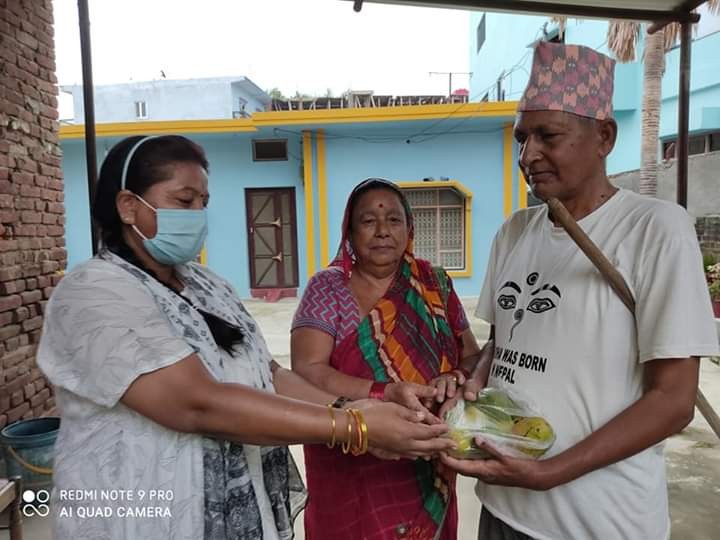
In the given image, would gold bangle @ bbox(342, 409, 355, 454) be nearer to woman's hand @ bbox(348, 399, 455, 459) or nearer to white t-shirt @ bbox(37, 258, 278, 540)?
woman's hand @ bbox(348, 399, 455, 459)

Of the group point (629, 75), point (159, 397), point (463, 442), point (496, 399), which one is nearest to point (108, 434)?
point (159, 397)

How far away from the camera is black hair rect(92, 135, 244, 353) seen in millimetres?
1312

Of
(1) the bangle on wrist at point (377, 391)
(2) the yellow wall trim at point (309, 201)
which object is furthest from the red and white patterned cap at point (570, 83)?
(2) the yellow wall trim at point (309, 201)

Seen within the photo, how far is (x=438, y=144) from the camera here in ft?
33.6

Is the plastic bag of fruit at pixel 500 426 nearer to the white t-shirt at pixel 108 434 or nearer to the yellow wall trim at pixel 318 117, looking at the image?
the white t-shirt at pixel 108 434

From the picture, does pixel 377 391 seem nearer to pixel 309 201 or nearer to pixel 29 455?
pixel 29 455

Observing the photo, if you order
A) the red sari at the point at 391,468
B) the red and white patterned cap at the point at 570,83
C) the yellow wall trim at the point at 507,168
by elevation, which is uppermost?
the yellow wall trim at the point at 507,168

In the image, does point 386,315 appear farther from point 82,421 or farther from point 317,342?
point 82,421

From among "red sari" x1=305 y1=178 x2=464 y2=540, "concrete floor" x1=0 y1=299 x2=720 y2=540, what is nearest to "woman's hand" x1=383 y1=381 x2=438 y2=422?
"red sari" x1=305 y1=178 x2=464 y2=540

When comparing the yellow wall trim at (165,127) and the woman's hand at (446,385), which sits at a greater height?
the yellow wall trim at (165,127)

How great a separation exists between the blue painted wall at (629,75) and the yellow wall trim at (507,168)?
1.54 m

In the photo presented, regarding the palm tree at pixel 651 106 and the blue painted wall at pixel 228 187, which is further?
the blue painted wall at pixel 228 187

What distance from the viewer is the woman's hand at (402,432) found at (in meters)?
1.37

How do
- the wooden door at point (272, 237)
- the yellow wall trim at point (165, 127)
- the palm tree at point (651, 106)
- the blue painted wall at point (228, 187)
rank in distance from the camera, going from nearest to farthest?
the palm tree at point (651, 106), the yellow wall trim at point (165, 127), the blue painted wall at point (228, 187), the wooden door at point (272, 237)
